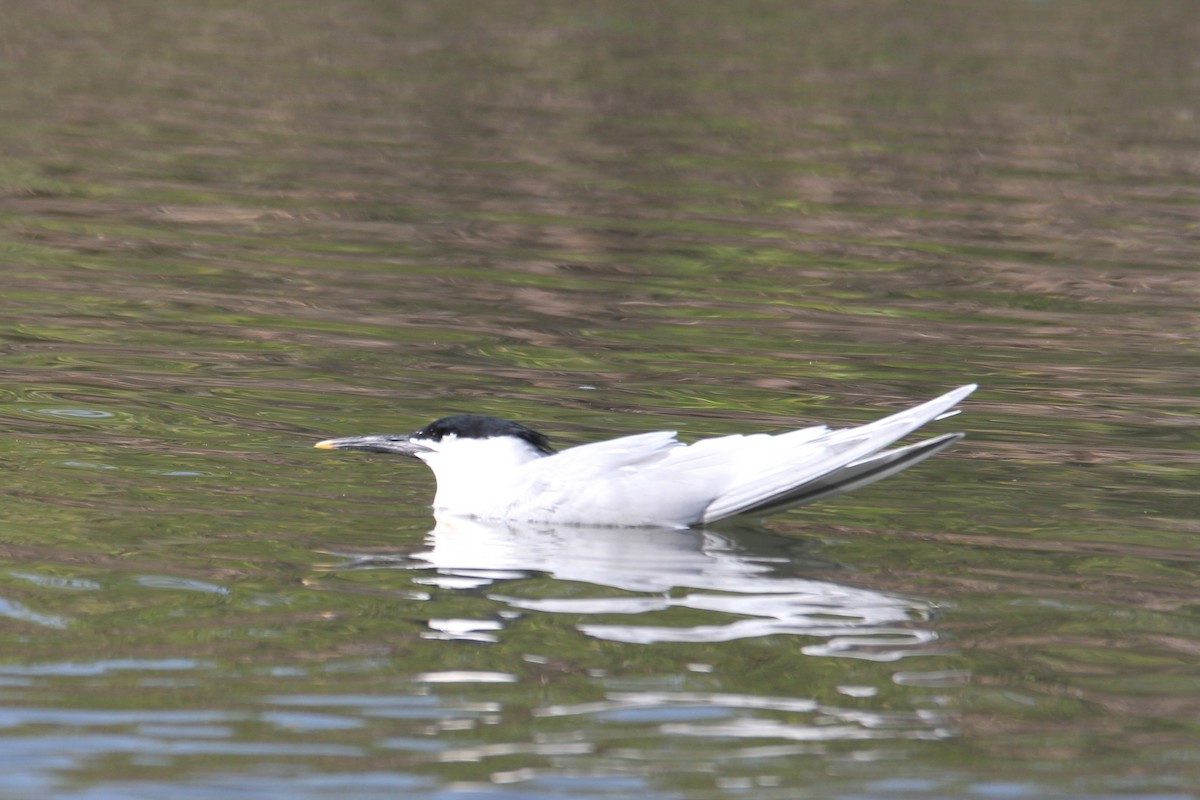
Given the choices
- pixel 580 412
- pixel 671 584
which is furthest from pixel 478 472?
pixel 580 412

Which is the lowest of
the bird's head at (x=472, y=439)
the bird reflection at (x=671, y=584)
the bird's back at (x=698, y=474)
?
the bird reflection at (x=671, y=584)

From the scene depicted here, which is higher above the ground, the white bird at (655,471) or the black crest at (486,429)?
the black crest at (486,429)

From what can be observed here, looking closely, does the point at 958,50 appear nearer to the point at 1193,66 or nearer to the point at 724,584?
the point at 1193,66

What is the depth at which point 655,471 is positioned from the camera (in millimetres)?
7766

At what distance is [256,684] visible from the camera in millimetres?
5875

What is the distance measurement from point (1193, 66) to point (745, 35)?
20.1 feet

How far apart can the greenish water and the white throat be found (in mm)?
191

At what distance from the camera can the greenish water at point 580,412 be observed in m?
5.59

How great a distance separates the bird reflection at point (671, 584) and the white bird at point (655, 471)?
9 centimetres

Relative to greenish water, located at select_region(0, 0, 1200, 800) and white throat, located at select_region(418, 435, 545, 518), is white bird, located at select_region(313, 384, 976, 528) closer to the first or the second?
white throat, located at select_region(418, 435, 545, 518)

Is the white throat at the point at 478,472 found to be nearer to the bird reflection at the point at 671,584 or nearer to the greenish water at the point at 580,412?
the bird reflection at the point at 671,584

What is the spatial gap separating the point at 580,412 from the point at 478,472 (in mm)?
1799

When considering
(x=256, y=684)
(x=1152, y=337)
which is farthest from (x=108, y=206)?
(x=256, y=684)

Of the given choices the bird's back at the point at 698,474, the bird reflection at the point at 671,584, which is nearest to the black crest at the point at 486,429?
the bird's back at the point at 698,474
